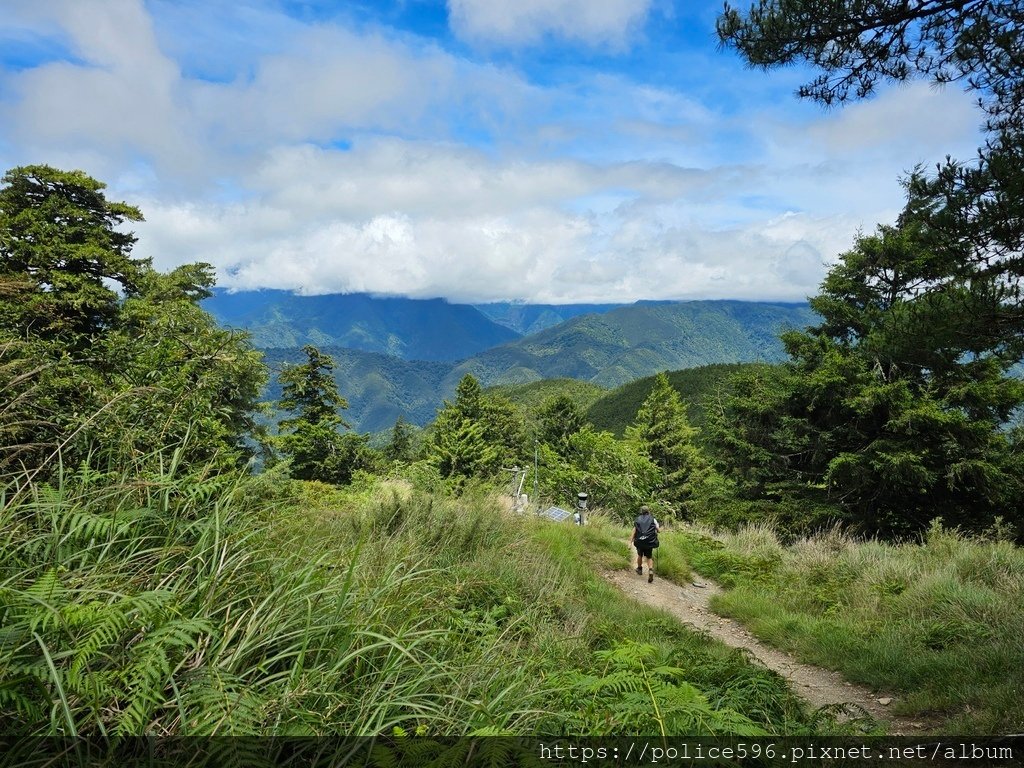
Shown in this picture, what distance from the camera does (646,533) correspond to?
27.3 ft

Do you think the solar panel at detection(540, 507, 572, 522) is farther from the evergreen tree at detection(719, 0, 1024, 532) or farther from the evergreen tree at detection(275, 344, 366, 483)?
the evergreen tree at detection(275, 344, 366, 483)

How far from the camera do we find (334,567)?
273 cm

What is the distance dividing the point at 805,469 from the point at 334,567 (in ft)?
64.3

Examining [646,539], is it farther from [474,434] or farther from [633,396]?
[633,396]

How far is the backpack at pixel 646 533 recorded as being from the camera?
8289mm

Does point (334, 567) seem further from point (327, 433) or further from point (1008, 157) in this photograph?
point (327, 433)

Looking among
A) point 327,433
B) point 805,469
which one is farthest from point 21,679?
point 327,433

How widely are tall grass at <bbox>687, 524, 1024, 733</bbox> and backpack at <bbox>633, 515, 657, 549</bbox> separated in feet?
4.28

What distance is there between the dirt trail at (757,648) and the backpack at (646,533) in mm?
566

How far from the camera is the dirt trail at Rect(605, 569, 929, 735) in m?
4.21

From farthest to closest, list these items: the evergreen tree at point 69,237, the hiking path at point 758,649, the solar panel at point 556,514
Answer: the evergreen tree at point 69,237 → the solar panel at point 556,514 → the hiking path at point 758,649

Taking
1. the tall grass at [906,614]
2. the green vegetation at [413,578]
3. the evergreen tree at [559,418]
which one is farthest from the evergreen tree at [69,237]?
the evergreen tree at [559,418]

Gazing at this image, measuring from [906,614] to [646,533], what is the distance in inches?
132

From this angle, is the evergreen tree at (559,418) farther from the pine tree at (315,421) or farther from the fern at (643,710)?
the fern at (643,710)
